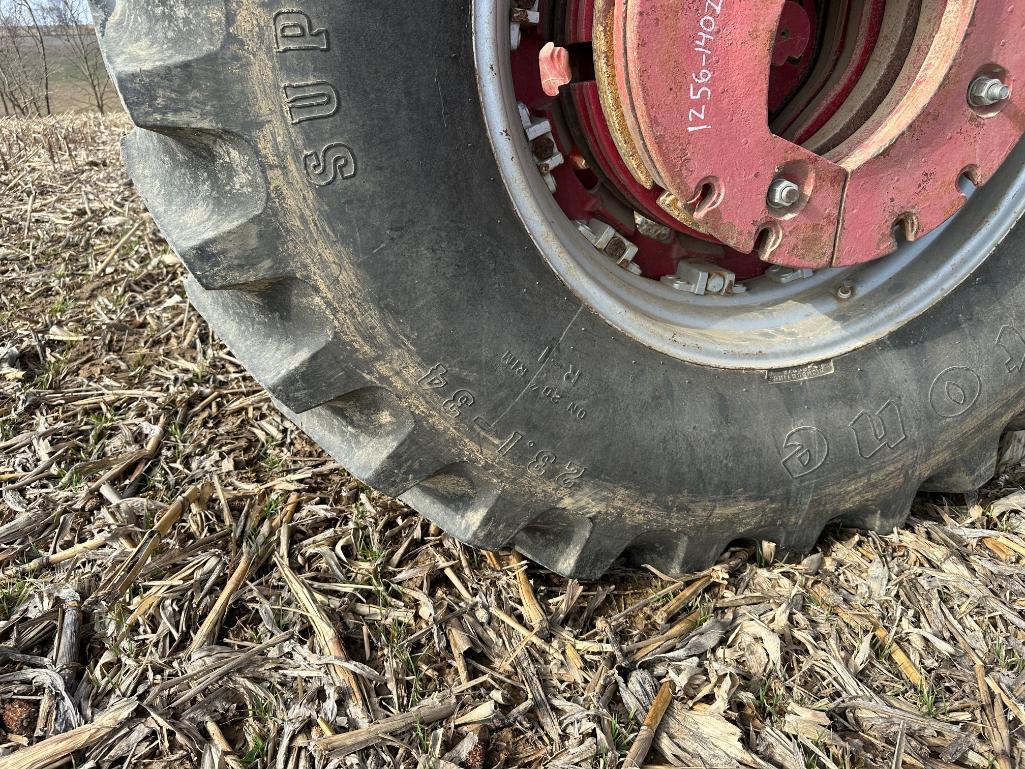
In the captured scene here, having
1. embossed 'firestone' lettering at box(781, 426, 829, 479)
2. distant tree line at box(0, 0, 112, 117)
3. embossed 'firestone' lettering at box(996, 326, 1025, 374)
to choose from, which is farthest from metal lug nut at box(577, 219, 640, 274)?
distant tree line at box(0, 0, 112, 117)

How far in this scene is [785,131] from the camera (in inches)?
54.7

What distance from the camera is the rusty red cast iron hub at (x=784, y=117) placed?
1.02m

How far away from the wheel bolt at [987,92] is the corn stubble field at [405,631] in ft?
2.61

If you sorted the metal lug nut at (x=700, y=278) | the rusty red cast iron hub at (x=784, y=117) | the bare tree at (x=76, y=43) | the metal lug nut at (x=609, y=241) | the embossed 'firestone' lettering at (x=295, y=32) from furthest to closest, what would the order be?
the bare tree at (x=76, y=43) → the metal lug nut at (x=700, y=278) → the metal lug nut at (x=609, y=241) → the rusty red cast iron hub at (x=784, y=117) → the embossed 'firestone' lettering at (x=295, y=32)

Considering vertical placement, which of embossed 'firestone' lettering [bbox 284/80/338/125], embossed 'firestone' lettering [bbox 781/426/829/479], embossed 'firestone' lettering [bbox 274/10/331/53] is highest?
embossed 'firestone' lettering [bbox 274/10/331/53]

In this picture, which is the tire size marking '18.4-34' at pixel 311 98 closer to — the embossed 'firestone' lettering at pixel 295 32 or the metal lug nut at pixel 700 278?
the embossed 'firestone' lettering at pixel 295 32

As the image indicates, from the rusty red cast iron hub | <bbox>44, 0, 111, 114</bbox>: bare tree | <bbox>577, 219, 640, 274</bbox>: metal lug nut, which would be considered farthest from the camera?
<bbox>44, 0, 111, 114</bbox>: bare tree

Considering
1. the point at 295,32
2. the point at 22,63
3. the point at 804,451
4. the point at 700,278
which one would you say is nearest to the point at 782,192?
the point at 700,278

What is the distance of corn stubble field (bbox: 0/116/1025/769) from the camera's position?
1.10 m

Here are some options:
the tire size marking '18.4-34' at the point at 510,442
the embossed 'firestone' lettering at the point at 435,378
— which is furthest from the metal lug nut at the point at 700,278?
the embossed 'firestone' lettering at the point at 435,378

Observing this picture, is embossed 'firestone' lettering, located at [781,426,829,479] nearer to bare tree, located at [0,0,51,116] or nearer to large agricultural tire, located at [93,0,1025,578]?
large agricultural tire, located at [93,0,1025,578]

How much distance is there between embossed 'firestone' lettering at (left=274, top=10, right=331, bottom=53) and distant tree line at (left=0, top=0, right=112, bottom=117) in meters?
14.4

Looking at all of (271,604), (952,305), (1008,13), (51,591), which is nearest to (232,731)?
(271,604)

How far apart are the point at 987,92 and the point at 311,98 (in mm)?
1014
